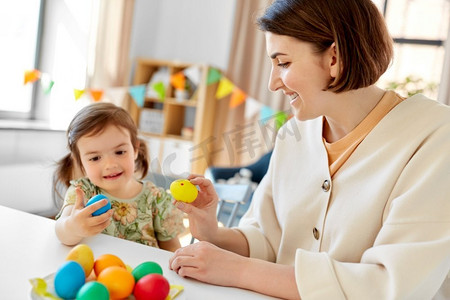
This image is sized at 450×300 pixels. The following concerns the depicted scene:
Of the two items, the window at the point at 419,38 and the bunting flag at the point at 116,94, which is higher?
the window at the point at 419,38

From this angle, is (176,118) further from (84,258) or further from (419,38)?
(84,258)

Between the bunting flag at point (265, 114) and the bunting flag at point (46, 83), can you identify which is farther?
the bunting flag at point (265, 114)

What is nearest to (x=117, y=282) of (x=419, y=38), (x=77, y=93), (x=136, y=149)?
(x=136, y=149)

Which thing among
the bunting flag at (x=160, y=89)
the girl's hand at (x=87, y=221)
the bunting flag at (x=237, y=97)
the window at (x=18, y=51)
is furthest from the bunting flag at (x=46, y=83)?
the girl's hand at (x=87, y=221)

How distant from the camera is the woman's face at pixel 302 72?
1.08 meters

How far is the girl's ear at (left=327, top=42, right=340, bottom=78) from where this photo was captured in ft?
3.50

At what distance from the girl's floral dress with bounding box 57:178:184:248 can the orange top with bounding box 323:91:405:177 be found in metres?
0.60

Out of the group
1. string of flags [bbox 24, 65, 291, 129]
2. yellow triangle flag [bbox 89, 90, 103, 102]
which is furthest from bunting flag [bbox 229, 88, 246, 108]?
yellow triangle flag [bbox 89, 90, 103, 102]

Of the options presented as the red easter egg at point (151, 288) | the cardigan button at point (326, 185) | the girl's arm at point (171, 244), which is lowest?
the girl's arm at point (171, 244)

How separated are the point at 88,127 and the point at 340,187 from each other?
0.76m

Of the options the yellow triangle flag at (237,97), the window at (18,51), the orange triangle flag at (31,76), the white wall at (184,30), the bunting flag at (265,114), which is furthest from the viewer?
the white wall at (184,30)

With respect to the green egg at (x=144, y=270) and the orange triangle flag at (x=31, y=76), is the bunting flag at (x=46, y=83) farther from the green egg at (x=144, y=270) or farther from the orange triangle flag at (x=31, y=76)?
the green egg at (x=144, y=270)

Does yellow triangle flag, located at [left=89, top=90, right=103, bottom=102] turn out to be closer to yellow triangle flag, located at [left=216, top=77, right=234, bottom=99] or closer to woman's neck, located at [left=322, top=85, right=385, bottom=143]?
yellow triangle flag, located at [left=216, top=77, right=234, bottom=99]

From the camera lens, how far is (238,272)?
0.90 meters
